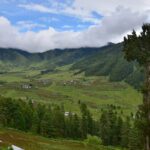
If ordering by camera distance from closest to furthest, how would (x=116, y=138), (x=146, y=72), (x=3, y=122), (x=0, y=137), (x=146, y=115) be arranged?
(x=146, y=115)
(x=146, y=72)
(x=0, y=137)
(x=3, y=122)
(x=116, y=138)

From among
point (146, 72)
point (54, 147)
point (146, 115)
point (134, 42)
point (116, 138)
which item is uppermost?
point (134, 42)

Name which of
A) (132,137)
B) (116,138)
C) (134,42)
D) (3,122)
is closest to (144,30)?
(134,42)

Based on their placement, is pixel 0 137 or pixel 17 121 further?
pixel 17 121

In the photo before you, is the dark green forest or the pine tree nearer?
the pine tree

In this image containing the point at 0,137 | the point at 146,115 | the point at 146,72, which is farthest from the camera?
the point at 0,137

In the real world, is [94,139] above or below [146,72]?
below

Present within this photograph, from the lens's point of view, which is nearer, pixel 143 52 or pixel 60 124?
pixel 143 52

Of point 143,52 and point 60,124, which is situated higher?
point 143,52

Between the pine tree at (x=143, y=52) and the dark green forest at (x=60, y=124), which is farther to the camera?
the dark green forest at (x=60, y=124)

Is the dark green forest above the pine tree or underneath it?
underneath

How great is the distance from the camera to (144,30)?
140ft

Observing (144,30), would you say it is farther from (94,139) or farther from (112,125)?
(112,125)

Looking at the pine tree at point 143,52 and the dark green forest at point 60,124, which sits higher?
the pine tree at point 143,52

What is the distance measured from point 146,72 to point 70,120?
141231mm
